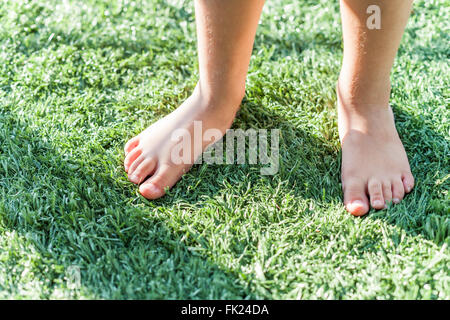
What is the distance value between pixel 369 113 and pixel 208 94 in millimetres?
546

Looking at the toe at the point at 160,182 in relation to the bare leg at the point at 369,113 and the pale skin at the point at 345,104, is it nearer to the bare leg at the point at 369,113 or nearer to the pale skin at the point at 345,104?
the pale skin at the point at 345,104

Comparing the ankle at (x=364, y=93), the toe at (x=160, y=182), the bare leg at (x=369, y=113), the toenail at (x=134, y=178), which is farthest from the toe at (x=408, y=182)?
the toenail at (x=134, y=178)

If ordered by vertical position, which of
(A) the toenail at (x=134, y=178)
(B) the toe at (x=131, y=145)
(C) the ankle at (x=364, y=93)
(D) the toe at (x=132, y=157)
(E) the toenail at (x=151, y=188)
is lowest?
(E) the toenail at (x=151, y=188)

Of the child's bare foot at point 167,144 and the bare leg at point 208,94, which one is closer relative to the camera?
the bare leg at point 208,94

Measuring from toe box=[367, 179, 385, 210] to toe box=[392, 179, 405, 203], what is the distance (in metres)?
0.04

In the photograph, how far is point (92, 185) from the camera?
1600 mm

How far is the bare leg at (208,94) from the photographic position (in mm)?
1434

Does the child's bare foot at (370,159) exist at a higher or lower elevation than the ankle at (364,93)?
lower

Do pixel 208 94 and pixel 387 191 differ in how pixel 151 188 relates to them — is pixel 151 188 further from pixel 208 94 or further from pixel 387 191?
pixel 387 191

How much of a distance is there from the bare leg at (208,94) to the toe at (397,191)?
0.60 metres

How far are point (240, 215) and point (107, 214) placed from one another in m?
0.42
